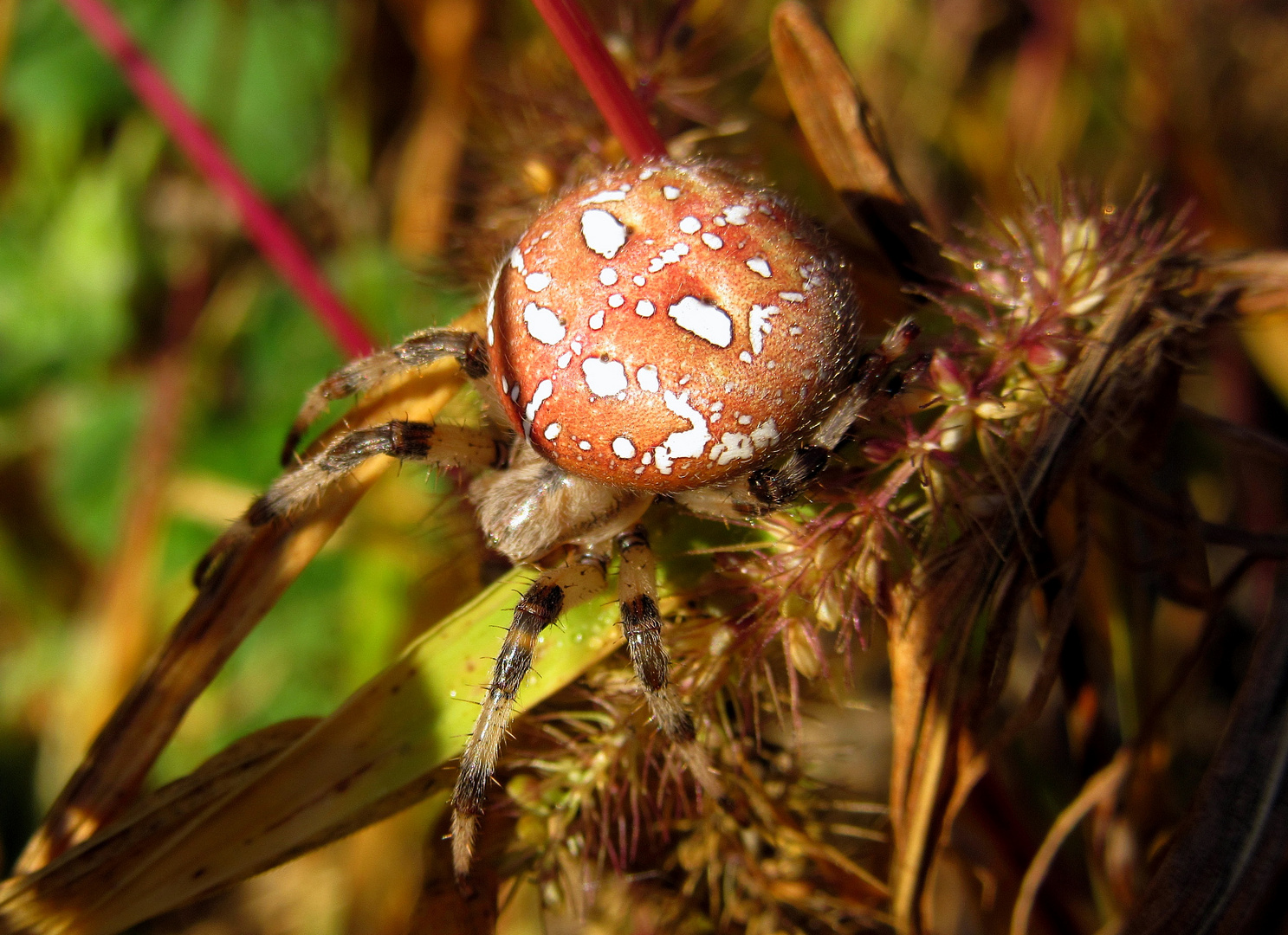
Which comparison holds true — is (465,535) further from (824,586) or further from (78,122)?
(78,122)

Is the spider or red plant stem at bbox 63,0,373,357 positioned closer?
the spider

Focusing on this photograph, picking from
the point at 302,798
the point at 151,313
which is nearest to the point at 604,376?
the point at 302,798

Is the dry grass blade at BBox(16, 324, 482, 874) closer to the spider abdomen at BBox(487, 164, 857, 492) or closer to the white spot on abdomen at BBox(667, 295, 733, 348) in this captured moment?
the spider abdomen at BBox(487, 164, 857, 492)

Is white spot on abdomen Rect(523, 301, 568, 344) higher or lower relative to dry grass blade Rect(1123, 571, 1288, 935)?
higher

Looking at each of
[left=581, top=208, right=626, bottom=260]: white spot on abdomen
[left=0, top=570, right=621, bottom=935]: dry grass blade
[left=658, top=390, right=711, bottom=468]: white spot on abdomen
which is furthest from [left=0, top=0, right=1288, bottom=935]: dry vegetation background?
[left=581, top=208, right=626, bottom=260]: white spot on abdomen

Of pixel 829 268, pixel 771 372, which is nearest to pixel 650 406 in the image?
pixel 771 372

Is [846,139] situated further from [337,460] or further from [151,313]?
[151,313]

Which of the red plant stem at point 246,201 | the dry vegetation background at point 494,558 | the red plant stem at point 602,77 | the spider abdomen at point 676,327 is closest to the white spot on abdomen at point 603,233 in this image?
the spider abdomen at point 676,327
